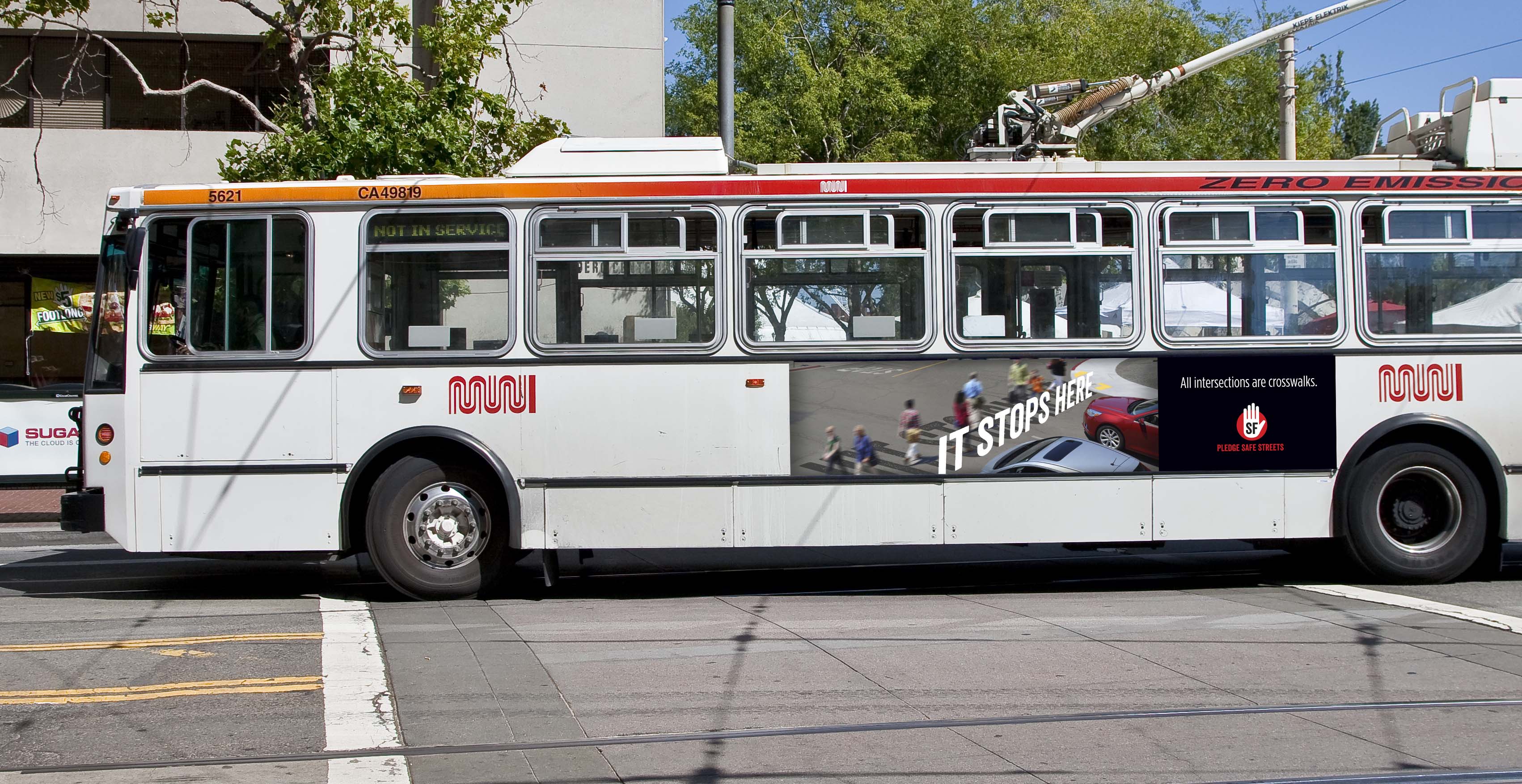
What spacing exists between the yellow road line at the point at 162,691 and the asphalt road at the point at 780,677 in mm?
20

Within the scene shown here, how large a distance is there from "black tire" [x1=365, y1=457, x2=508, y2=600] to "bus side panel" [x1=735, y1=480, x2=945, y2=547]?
168 centimetres

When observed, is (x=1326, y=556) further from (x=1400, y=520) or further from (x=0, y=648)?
(x=0, y=648)

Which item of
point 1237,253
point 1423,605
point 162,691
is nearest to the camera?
point 162,691

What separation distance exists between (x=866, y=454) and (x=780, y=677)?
2.50 metres

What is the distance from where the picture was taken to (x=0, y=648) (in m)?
7.21

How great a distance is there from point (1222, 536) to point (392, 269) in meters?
5.95

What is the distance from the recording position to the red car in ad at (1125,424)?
8.70 m

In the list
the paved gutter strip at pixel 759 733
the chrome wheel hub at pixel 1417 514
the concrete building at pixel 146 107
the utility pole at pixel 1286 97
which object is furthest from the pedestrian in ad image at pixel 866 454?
the concrete building at pixel 146 107

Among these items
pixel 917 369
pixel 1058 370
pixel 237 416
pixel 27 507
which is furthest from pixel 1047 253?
pixel 27 507

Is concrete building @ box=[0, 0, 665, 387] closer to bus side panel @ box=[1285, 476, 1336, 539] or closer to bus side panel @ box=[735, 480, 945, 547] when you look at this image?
bus side panel @ box=[735, 480, 945, 547]

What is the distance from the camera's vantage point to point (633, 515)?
8562 millimetres

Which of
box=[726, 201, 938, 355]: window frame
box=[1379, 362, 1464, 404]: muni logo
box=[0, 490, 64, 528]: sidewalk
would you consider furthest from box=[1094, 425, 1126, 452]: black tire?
box=[0, 490, 64, 528]: sidewalk

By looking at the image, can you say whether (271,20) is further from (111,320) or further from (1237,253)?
(1237,253)

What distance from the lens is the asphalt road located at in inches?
198
